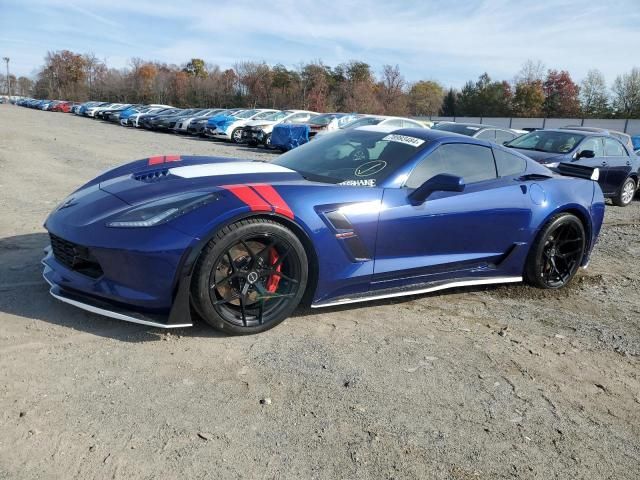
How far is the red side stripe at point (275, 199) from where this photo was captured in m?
3.26

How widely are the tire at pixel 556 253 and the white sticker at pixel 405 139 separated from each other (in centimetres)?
141

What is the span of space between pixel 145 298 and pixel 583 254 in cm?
401

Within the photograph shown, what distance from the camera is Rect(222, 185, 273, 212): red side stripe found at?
3.17 m

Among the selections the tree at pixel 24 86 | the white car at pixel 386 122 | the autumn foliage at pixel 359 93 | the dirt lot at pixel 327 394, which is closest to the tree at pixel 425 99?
the autumn foliage at pixel 359 93

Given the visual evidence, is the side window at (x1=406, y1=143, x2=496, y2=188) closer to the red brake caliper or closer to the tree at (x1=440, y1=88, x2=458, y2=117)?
the red brake caliper

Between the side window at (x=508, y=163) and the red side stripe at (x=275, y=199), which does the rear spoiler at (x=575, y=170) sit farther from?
the red side stripe at (x=275, y=199)

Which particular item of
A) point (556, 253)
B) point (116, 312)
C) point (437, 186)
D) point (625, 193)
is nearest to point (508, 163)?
point (556, 253)

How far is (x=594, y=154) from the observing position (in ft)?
32.4

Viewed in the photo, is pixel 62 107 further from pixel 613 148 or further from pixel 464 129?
pixel 613 148

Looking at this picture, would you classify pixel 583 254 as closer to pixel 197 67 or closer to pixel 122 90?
pixel 122 90

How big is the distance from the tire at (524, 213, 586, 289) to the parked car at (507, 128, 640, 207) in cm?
467

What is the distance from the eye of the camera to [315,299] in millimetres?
3527

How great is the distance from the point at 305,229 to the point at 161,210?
0.89 meters

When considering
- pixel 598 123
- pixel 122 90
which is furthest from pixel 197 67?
pixel 598 123
